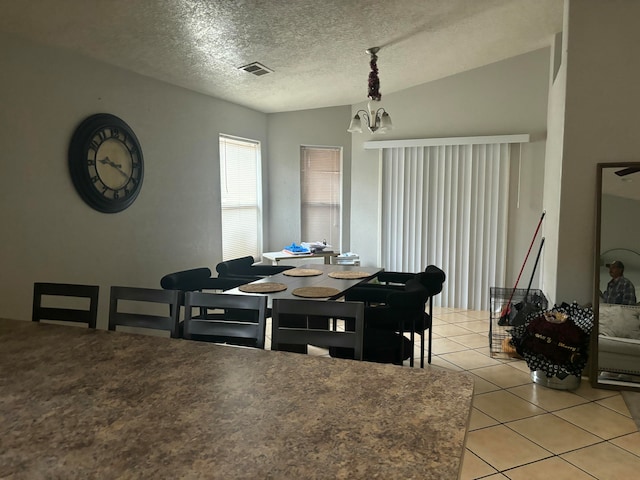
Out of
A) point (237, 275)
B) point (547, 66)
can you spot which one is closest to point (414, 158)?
point (547, 66)

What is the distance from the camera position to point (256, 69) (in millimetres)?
4238

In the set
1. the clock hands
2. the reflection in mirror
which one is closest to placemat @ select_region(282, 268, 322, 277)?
the clock hands

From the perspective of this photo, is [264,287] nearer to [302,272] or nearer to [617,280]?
[302,272]

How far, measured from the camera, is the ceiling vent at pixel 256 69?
411 centimetres

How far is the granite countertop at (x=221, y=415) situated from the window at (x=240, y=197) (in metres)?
3.71

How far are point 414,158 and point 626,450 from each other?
3.94m

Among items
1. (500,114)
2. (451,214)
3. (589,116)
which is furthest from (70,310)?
(500,114)

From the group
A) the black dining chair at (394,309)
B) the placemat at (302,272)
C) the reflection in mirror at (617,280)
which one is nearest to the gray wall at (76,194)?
the placemat at (302,272)

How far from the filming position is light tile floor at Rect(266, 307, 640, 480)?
2367 millimetres

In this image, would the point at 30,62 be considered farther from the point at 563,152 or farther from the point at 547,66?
the point at 547,66

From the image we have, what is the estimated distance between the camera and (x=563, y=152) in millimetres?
3504

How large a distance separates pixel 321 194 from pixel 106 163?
3.22 meters

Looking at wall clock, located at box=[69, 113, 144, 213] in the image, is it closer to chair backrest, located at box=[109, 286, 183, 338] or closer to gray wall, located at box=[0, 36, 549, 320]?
gray wall, located at box=[0, 36, 549, 320]

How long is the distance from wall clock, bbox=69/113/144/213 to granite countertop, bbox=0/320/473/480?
1922mm
